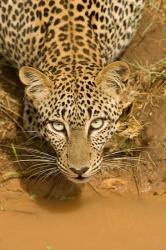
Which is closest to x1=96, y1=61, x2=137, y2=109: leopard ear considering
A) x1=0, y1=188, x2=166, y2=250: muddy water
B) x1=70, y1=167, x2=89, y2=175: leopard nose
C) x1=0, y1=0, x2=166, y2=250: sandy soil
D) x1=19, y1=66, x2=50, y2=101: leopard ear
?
x1=19, y1=66, x2=50, y2=101: leopard ear

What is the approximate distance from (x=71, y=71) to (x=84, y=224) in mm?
1525

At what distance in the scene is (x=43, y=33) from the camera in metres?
7.83

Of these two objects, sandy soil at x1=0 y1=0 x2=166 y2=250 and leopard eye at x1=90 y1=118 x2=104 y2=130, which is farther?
sandy soil at x1=0 y1=0 x2=166 y2=250

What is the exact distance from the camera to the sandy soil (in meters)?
7.41

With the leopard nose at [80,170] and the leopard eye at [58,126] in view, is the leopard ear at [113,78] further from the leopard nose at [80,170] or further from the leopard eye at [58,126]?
the leopard nose at [80,170]

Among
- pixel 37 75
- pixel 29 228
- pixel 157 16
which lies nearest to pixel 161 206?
pixel 29 228

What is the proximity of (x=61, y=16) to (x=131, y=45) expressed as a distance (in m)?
1.63

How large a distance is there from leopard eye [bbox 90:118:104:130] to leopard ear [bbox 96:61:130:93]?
0.28 meters

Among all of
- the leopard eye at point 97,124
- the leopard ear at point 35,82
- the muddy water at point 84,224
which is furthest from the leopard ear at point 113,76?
the muddy water at point 84,224

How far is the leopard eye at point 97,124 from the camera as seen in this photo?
22.6 ft

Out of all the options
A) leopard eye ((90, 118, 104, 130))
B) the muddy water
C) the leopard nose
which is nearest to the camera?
the leopard nose

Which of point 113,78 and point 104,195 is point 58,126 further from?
point 104,195

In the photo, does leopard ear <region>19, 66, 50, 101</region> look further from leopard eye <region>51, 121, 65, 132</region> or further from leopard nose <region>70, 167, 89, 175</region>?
leopard nose <region>70, 167, 89, 175</region>

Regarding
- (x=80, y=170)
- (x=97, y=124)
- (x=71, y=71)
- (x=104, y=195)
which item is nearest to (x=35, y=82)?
(x=71, y=71)
